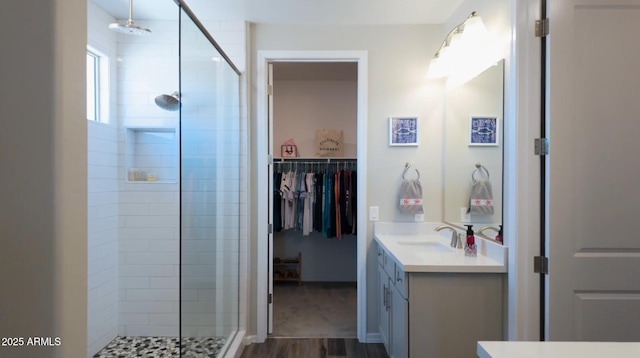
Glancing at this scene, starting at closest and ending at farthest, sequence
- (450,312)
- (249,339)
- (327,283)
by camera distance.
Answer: (450,312) < (249,339) < (327,283)

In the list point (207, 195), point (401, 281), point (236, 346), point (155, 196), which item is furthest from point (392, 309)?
point (155, 196)

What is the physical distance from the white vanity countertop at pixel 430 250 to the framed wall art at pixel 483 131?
665 millimetres

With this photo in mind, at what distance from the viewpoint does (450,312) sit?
1765 mm

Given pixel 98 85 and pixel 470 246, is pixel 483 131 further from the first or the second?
pixel 98 85

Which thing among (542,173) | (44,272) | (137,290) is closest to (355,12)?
(542,173)

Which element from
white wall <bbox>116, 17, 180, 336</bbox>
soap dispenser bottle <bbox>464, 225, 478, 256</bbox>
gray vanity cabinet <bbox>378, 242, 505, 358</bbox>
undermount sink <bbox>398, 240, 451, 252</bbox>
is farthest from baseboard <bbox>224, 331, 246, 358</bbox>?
soap dispenser bottle <bbox>464, 225, 478, 256</bbox>

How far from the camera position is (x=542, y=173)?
162 cm

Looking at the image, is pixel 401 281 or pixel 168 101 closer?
pixel 401 281

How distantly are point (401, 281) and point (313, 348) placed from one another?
1.16m

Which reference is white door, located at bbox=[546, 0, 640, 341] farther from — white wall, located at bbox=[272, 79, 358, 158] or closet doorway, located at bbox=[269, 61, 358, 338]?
→ white wall, located at bbox=[272, 79, 358, 158]

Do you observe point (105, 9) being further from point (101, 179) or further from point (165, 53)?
point (101, 179)

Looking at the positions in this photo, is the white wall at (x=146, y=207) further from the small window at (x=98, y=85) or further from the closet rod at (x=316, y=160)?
the closet rod at (x=316, y=160)

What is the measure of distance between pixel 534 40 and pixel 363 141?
1.33 metres

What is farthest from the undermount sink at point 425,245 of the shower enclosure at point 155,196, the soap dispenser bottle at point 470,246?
the shower enclosure at point 155,196
